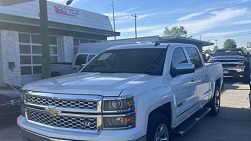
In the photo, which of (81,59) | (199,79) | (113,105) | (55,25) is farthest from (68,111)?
(55,25)

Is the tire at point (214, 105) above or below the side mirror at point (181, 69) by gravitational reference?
below

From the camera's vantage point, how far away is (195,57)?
7.41 metres

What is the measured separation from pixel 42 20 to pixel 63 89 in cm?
595

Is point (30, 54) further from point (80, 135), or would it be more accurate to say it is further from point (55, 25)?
point (80, 135)

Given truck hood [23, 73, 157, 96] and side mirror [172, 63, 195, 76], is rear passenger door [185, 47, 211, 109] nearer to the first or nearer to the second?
side mirror [172, 63, 195, 76]

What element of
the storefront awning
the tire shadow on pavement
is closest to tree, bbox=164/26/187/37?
the storefront awning

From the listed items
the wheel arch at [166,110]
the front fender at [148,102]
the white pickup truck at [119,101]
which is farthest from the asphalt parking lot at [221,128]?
the front fender at [148,102]

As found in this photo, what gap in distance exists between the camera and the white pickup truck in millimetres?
4051

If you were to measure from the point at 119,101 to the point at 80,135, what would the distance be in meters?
0.64

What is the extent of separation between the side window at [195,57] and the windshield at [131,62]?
1.28 metres

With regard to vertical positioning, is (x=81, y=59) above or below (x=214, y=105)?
above

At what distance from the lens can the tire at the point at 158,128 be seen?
457cm

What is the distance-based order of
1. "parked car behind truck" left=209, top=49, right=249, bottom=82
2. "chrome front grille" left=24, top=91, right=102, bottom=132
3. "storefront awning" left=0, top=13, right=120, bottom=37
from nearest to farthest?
"chrome front grille" left=24, top=91, right=102, bottom=132 < "storefront awning" left=0, top=13, right=120, bottom=37 < "parked car behind truck" left=209, top=49, right=249, bottom=82

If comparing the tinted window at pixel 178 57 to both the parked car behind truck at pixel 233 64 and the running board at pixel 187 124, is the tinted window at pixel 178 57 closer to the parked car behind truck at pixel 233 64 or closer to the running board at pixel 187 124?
the running board at pixel 187 124
